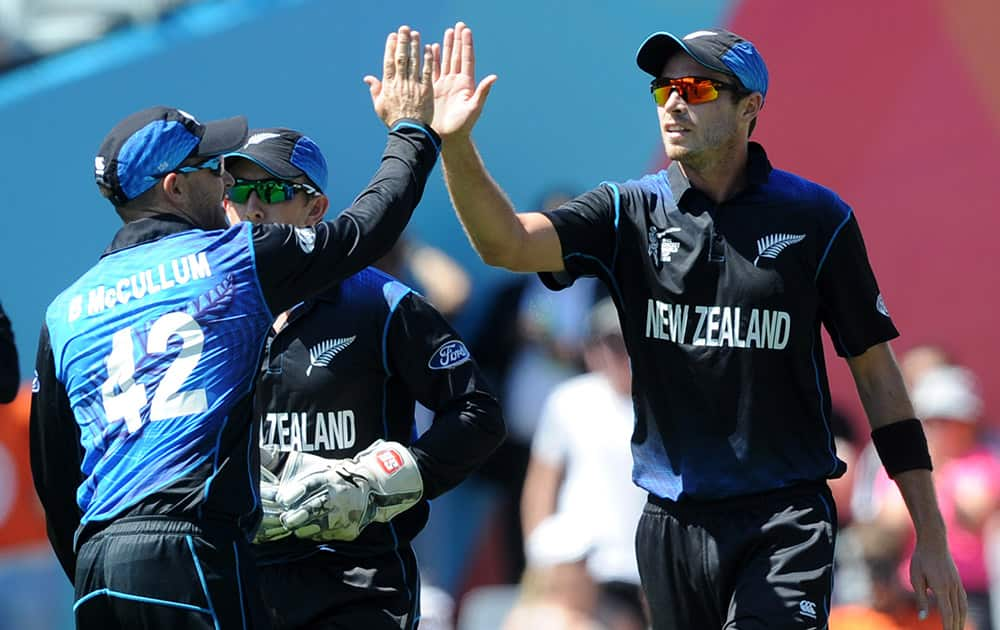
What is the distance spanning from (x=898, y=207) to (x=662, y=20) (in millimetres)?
1904

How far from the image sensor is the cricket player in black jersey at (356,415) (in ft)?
15.8

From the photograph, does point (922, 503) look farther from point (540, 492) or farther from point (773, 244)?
point (540, 492)

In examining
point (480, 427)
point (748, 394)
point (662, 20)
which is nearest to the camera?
point (748, 394)

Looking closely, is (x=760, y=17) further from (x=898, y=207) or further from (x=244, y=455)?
(x=244, y=455)

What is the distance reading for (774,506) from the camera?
464 centimetres

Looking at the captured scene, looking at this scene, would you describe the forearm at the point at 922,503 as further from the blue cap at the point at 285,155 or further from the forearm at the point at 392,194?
the blue cap at the point at 285,155

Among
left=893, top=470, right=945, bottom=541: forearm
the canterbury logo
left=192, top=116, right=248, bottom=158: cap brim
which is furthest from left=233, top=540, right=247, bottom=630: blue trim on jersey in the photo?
left=893, top=470, right=945, bottom=541: forearm

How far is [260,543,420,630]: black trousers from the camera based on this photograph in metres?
4.82

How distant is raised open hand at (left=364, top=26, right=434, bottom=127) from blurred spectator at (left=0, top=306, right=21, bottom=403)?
55.4 inches

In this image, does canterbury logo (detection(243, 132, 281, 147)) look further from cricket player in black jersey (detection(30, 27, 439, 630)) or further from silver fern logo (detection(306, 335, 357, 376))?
cricket player in black jersey (detection(30, 27, 439, 630))

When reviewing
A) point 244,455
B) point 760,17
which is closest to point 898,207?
point 760,17

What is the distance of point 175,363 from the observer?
3965 millimetres

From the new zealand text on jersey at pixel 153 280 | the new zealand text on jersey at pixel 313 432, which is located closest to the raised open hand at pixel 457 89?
the new zealand text on jersey at pixel 153 280

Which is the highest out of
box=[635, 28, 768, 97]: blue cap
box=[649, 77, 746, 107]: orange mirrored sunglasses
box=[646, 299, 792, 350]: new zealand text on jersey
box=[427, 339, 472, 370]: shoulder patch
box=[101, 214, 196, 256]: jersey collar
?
box=[635, 28, 768, 97]: blue cap
